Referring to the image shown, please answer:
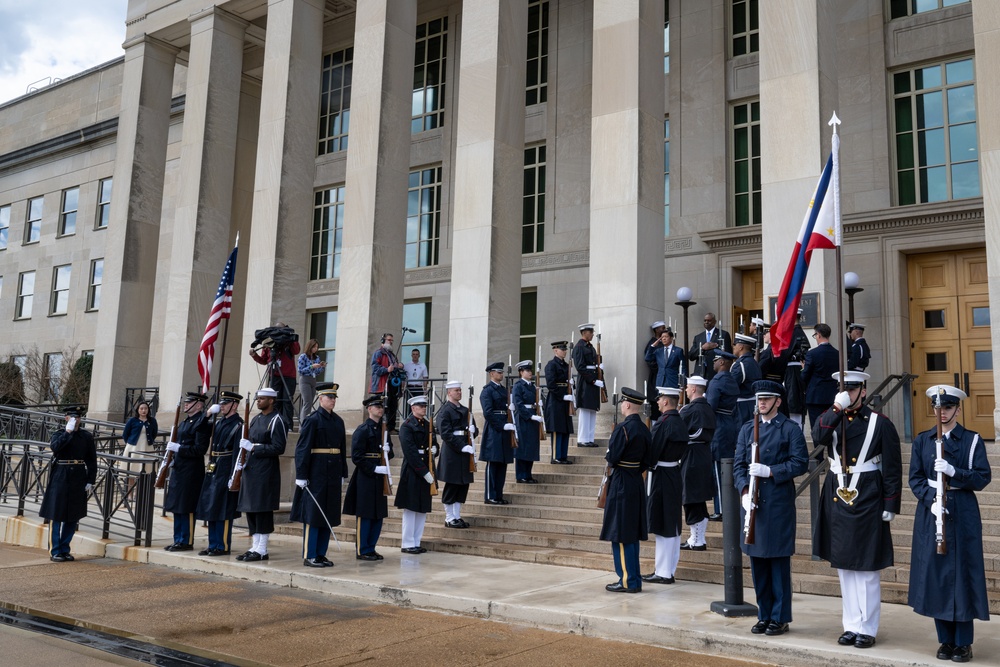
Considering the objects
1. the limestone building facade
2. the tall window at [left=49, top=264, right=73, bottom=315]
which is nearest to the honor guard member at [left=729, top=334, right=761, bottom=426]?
the limestone building facade

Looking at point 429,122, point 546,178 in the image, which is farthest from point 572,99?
point 429,122

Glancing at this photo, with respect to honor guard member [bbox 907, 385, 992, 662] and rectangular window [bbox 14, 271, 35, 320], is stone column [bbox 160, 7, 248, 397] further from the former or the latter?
rectangular window [bbox 14, 271, 35, 320]

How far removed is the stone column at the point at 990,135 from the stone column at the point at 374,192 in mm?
10517

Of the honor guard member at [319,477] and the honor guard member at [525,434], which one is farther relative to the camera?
the honor guard member at [525,434]

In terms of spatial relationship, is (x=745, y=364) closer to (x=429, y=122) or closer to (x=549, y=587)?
(x=549, y=587)

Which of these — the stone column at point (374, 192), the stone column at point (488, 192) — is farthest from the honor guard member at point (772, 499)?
the stone column at point (374, 192)

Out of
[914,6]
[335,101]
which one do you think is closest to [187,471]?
[914,6]

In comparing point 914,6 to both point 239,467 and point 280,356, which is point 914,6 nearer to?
point 280,356

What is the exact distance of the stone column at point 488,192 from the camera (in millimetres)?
15961

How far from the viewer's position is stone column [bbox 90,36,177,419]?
22.2 metres

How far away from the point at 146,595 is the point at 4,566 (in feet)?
10.5

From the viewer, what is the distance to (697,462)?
385 inches

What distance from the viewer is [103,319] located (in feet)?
74.3

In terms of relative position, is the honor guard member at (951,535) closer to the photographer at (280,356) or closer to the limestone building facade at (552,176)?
the limestone building facade at (552,176)
